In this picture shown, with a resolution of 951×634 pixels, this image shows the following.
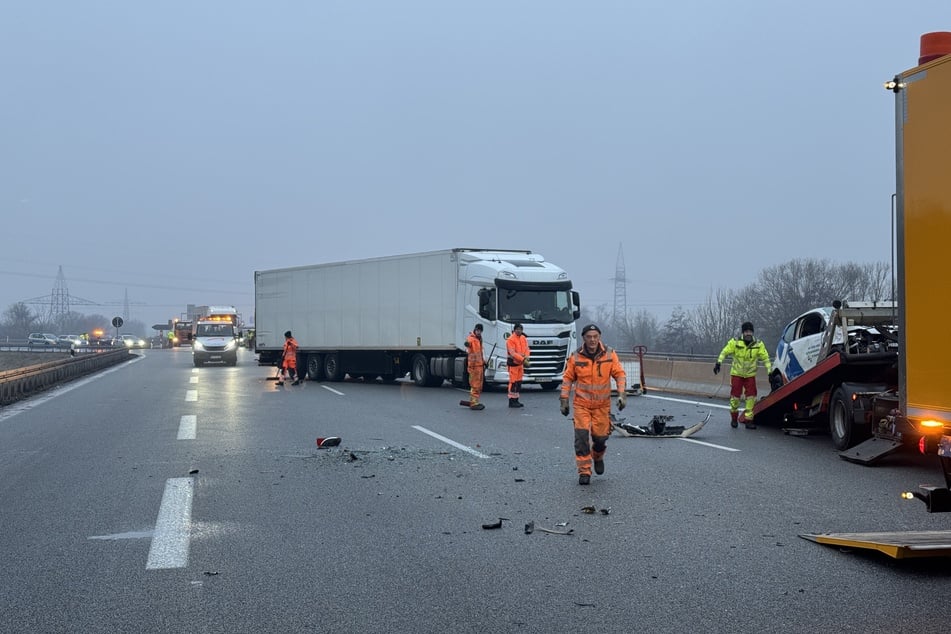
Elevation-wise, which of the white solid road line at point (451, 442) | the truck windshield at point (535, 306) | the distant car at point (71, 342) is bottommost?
the white solid road line at point (451, 442)

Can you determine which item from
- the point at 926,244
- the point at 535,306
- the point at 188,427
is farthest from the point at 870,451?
the point at 535,306

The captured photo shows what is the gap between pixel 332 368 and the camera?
101ft

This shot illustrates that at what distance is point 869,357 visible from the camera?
12117mm

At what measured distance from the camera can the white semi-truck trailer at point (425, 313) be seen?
942 inches

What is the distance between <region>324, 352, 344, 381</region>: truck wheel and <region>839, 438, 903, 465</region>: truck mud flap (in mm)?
20830

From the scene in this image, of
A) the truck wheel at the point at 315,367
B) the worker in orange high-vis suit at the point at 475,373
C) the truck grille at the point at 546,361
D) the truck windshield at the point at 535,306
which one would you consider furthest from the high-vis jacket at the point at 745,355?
the truck wheel at the point at 315,367

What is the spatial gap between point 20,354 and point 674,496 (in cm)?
6286

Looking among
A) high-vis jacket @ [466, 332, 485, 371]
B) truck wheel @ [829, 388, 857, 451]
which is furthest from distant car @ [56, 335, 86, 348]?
truck wheel @ [829, 388, 857, 451]

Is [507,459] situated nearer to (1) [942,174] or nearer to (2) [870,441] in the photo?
(2) [870,441]

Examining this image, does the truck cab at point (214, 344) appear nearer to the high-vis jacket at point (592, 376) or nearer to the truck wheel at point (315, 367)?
the truck wheel at point (315, 367)

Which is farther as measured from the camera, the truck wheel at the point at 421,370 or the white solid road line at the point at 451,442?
the truck wheel at the point at 421,370

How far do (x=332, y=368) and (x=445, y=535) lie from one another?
2401cm

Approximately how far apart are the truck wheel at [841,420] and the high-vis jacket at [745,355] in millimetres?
2338

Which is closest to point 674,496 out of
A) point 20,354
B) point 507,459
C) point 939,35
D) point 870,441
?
point 507,459
